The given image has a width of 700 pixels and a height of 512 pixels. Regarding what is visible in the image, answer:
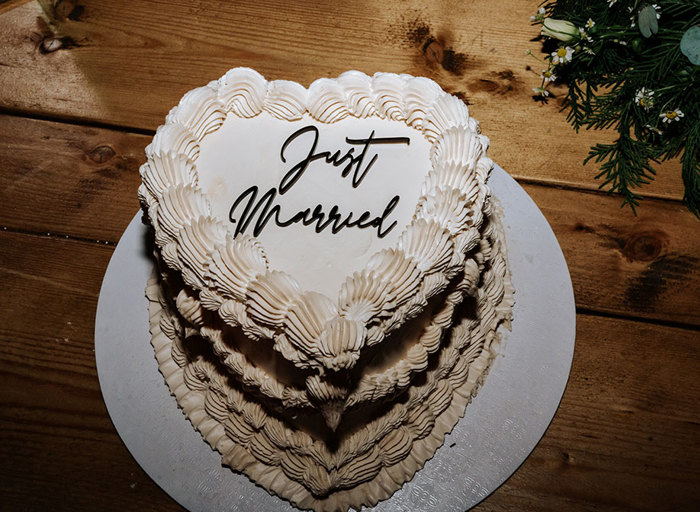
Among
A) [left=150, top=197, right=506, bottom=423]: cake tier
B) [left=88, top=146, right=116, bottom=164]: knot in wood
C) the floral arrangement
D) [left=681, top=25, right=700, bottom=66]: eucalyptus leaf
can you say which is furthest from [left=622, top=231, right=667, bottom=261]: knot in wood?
[left=88, top=146, right=116, bottom=164]: knot in wood

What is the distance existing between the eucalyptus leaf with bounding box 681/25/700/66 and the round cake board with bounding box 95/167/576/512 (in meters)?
0.75

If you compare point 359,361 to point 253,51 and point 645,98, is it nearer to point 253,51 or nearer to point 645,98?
point 645,98

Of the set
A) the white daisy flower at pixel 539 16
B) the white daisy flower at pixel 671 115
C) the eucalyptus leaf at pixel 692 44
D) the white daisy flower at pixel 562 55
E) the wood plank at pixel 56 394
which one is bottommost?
the wood plank at pixel 56 394

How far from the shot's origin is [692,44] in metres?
2.12

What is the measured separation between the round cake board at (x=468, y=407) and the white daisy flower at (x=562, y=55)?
2.15 feet

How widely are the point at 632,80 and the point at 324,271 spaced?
1.59 m

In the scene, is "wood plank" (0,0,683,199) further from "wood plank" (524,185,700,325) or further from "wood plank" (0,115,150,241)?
"wood plank" (524,185,700,325)

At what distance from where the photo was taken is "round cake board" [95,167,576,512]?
5.60 ft

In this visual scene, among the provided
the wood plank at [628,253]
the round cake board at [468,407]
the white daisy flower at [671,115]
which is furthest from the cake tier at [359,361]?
the white daisy flower at [671,115]

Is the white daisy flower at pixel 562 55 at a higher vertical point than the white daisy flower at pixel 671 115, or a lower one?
higher

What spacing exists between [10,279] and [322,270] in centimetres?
132

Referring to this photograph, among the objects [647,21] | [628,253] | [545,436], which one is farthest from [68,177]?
[647,21]

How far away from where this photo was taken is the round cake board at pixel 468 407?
171cm

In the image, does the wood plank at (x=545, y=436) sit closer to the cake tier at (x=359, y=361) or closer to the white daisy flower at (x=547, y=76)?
the cake tier at (x=359, y=361)
